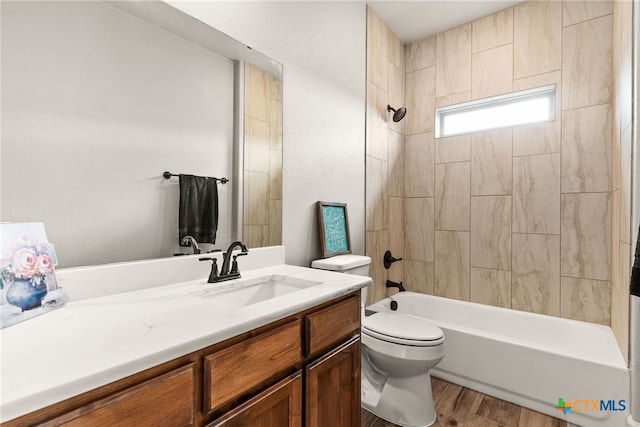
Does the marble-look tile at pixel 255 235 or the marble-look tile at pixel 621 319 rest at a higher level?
the marble-look tile at pixel 255 235

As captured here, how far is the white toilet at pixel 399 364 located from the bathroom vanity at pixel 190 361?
0.50 meters

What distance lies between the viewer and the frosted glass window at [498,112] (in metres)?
2.44

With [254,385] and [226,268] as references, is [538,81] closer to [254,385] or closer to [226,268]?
[226,268]

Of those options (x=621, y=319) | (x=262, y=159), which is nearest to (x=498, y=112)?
(x=621, y=319)

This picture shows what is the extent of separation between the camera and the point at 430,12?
260 centimetres

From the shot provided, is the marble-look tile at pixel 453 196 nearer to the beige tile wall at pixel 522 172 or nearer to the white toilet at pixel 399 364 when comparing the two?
the beige tile wall at pixel 522 172

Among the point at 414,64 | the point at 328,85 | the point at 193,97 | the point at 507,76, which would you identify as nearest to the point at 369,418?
the point at 193,97

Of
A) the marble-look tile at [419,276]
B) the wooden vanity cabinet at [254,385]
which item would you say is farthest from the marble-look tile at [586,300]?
the wooden vanity cabinet at [254,385]

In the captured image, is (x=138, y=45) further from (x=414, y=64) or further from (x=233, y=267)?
(x=414, y=64)

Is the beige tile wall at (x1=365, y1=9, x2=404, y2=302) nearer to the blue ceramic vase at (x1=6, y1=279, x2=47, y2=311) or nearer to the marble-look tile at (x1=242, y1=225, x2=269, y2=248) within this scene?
the marble-look tile at (x1=242, y1=225, x2=269, y2=248)

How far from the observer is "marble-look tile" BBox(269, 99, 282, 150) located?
166 cm

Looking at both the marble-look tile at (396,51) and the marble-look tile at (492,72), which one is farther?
the marble-look tile at (396,51)

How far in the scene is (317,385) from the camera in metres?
1.05

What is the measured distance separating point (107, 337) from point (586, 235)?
2823 mm
